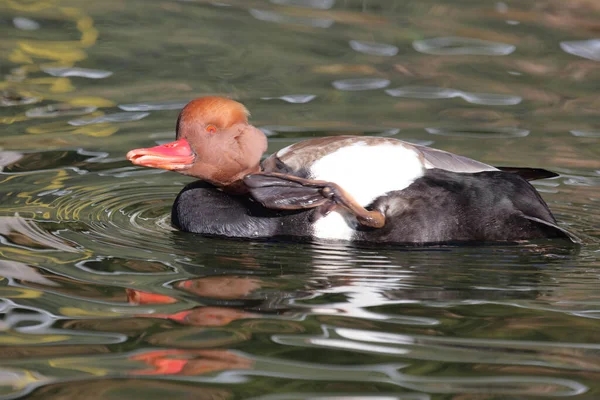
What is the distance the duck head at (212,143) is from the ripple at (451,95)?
339 cm

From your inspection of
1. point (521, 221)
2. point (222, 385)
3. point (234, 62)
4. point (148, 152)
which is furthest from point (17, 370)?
point (234, 62)

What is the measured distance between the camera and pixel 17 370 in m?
3.51

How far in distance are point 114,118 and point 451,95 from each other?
9.09 ft

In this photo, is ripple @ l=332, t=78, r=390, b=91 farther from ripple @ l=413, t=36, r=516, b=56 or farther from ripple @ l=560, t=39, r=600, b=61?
ripple @ l=560, t=39, r=600, b=61

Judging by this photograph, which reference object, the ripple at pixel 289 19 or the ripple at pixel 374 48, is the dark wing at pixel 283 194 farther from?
the ripple at pixel 289 19

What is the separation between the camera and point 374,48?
968 cm

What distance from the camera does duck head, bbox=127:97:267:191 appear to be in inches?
208

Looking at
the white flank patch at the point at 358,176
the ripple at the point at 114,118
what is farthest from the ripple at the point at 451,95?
the white flank patch at the point at 358,176

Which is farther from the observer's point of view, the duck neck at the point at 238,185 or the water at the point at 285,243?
the duck neck at the point at 238,185

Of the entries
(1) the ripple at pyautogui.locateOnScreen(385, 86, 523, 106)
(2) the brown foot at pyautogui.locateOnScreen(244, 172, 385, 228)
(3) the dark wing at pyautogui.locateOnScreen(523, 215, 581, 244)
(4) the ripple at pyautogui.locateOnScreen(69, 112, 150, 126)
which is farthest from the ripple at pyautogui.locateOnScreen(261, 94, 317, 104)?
(3) the dark wing at pyautogui.locateOnScreen(523, 215, 581, 244)

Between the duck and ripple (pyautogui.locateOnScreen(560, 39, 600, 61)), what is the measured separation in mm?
4496

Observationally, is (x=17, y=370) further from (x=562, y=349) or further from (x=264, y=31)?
(x=264, y=31)

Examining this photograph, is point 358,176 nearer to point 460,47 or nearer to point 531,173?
point 531,173

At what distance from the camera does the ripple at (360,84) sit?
8.76 meters
